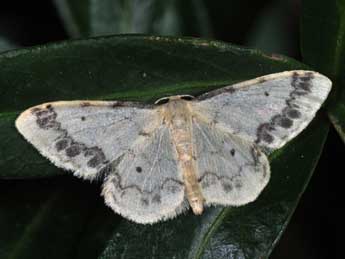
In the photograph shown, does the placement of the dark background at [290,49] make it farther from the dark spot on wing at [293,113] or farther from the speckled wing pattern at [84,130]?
the speckled wing pattern at [84,130]

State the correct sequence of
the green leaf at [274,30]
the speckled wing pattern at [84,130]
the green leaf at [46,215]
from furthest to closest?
the green leaf at [274,30]
the green leaf at [46,215]
the speckled wing pattern at [84,130]

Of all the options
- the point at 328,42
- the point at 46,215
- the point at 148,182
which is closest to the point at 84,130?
the point at 148,182

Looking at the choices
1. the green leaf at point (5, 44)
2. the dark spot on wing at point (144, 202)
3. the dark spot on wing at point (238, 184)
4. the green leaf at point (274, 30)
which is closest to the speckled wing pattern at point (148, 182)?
the dark spot on wing at point (144, 202)

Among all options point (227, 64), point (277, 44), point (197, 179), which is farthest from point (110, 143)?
point (277, 44)

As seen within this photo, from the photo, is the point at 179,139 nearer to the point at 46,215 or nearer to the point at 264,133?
the point at 264,133

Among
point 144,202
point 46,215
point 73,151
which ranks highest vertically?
point 73,151

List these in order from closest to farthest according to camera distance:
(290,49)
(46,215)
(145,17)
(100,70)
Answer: (100,70) < (46,215) < (145,17) < (290,49)

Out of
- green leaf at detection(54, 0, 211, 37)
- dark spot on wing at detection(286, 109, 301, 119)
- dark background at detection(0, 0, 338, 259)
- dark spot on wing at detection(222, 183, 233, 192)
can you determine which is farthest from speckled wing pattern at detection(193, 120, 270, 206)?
green leaf at detection(54, 0, 211, 37)
